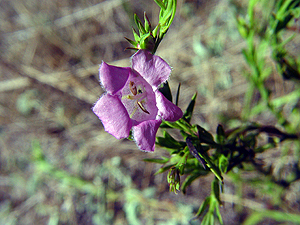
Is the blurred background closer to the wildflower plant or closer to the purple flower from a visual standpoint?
the wildflower plant

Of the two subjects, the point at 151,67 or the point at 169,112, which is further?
the point at 151,67

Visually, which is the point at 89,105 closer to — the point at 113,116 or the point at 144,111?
the point at 144,111

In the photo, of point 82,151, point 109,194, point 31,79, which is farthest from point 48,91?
point 109,194

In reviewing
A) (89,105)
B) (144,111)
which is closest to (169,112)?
(144,111)

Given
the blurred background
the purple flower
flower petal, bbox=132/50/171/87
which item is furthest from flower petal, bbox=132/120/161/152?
the blurred background

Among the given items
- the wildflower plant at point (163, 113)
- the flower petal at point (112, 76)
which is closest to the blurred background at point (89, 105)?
the wildflower plant at point (163, 113)

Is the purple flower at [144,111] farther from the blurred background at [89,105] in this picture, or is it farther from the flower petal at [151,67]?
the blurred background at [89,105]
